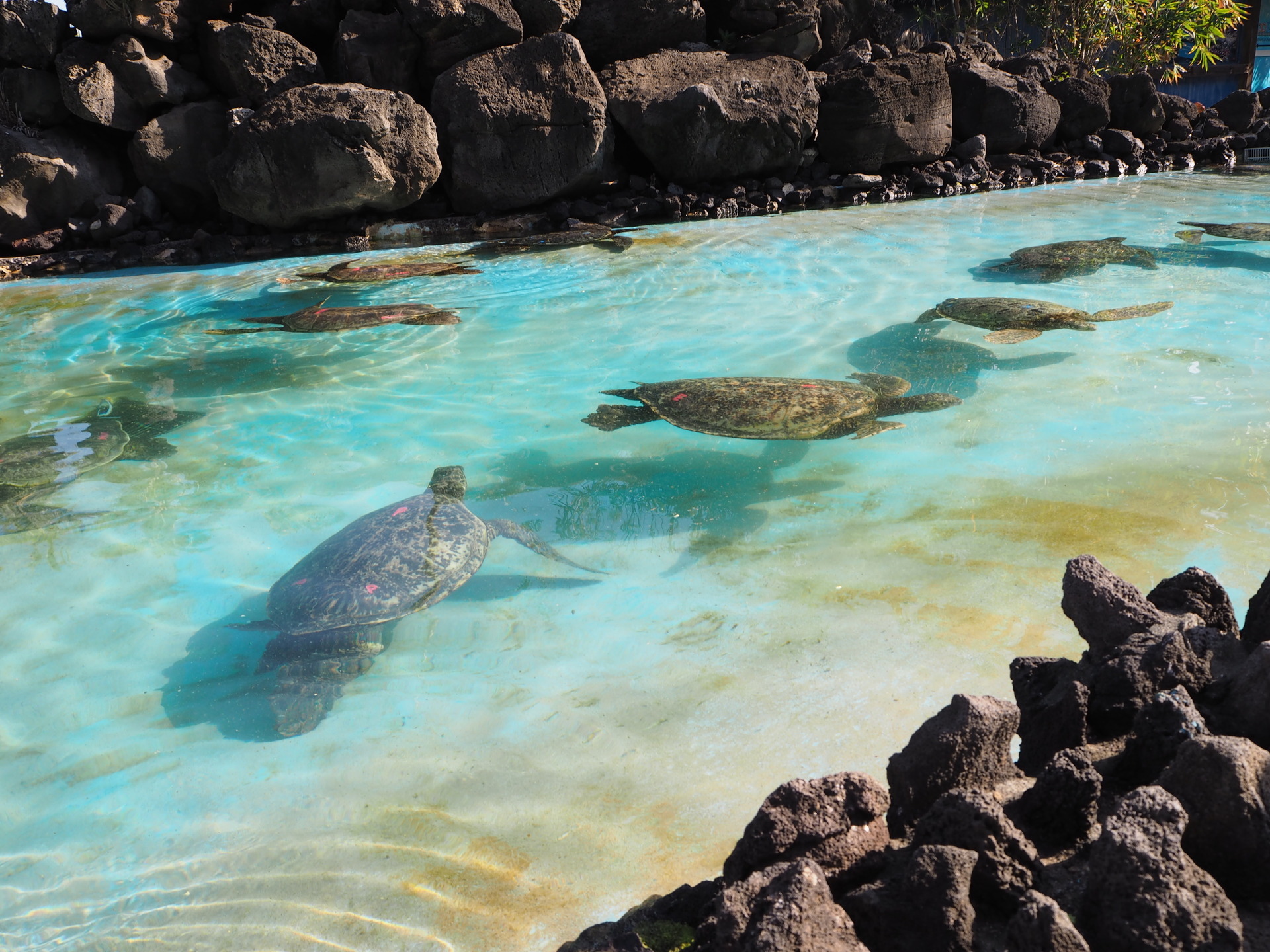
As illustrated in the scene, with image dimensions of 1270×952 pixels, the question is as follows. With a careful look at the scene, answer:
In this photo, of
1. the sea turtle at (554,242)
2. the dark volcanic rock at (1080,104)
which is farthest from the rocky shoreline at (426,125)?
the dark volcanic rock at (1080,104)

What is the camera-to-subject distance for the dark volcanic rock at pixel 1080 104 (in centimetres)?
1502

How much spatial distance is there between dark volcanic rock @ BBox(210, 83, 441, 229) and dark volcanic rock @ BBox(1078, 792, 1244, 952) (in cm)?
1153

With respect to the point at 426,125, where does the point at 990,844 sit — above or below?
below

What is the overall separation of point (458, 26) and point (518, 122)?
179cm

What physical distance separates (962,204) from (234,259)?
10.1 m

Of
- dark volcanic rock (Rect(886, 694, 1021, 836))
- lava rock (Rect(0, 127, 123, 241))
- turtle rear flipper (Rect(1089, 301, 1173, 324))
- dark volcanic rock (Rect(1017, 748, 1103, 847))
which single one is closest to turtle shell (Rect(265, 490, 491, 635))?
dark volcanic rock (Rect(886, 694, 1021, 836))

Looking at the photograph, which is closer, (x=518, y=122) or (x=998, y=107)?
(x=518, y=122)

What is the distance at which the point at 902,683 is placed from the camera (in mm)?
2646

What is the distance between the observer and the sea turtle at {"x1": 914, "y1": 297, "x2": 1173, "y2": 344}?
5.95m

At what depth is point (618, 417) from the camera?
4.84 metres

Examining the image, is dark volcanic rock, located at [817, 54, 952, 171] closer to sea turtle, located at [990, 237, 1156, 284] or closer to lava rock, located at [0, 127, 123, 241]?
sea turtle, located at [990, 237, 1156, 284]

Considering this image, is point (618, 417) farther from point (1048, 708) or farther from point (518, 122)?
point (518, 122)

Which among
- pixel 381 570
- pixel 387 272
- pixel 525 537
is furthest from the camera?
pixel 387 272

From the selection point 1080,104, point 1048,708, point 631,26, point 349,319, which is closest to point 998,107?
point 1080,104
